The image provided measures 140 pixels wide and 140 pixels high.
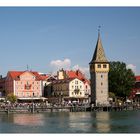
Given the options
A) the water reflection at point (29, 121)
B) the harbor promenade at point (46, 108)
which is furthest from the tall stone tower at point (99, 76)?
the water reflection at point (29, 121)

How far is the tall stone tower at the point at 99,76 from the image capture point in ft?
242

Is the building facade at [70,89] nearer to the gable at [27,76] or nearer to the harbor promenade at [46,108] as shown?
the gable at [27,76]

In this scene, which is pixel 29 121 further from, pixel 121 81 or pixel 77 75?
pixel 77 75

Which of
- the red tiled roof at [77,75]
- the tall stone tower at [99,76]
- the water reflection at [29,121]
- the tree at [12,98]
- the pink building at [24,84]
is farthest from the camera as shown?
the red tiled roof at [77,75]

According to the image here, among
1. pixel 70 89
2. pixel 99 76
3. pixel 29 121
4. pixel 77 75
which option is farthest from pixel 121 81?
pixel 29 121

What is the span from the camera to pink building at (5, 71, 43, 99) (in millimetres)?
90250

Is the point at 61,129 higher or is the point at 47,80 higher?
the point at 47,80

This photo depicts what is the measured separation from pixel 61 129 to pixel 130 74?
152 ft

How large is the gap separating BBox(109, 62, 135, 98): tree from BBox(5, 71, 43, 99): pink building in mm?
14095

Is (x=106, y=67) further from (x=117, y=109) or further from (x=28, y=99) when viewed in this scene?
(x=28, y=99)

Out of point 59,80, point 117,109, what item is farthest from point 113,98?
point 59,80

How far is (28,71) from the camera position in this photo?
91.7 m

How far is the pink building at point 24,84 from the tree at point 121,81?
14095mm

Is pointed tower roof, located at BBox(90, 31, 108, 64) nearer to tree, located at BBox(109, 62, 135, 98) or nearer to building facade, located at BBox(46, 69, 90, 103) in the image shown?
tree, located at BBox(109, 62, 135, 98)
